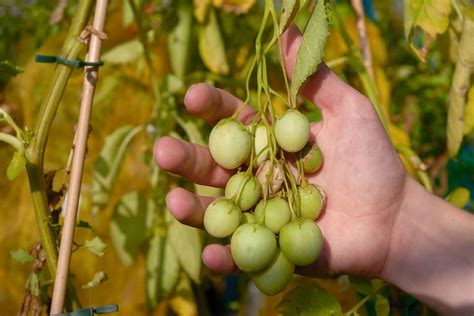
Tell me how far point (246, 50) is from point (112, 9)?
267mm

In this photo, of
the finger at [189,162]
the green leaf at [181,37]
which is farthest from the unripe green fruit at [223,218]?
the green leaf at [181,37]

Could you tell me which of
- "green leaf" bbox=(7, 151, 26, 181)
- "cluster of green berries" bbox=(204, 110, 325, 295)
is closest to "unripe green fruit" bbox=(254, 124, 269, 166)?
"cluster of green berries" bbox=(204, 110, 325, 295)

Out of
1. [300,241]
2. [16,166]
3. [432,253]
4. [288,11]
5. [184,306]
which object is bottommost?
[184,306]

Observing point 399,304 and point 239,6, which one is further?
point 239,6

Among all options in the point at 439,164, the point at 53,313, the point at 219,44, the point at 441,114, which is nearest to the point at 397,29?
the point at 441,114

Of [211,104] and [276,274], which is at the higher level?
[211,104]

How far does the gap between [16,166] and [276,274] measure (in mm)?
274

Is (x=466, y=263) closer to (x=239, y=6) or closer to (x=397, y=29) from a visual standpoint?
(x=239, y=6)

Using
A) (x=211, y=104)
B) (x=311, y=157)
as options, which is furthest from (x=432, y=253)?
(x=211, y=104)

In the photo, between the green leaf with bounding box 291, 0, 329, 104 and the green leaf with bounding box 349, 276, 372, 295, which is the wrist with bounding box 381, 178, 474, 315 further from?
the green leaf with bounding box 291, 0, 329, 104

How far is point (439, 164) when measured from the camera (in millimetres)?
1463

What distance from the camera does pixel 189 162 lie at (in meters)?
0.82

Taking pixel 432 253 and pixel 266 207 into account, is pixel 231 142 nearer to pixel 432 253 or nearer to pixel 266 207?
pixel 266 207

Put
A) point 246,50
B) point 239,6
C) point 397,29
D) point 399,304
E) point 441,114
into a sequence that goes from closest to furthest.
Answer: point 399,304 → point 239,6 → point 246,50 → point 441,114 → point 397,29
